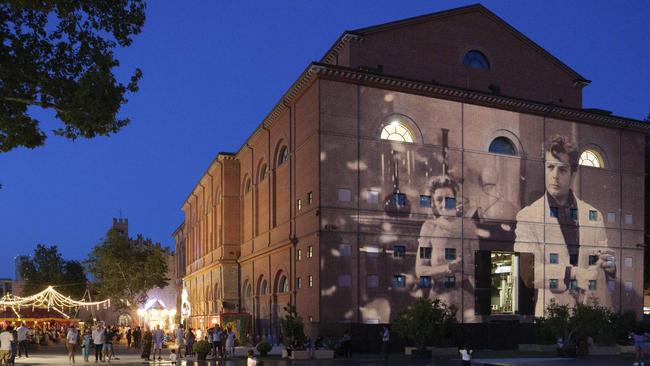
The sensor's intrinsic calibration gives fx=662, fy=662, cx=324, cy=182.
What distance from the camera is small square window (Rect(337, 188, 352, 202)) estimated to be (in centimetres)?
3875

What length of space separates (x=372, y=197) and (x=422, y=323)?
9516 mm

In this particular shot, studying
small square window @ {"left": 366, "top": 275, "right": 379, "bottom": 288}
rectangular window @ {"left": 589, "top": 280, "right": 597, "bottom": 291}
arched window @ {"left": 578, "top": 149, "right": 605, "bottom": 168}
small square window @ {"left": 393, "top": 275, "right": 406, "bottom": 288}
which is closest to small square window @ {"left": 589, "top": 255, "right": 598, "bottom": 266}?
rectangular window @ {"left": 589, "top": 280, "right": 597, "bottom": 291}

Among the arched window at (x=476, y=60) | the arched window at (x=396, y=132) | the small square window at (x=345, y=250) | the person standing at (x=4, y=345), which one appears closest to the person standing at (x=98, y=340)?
the person standing at (x=4, y=345)

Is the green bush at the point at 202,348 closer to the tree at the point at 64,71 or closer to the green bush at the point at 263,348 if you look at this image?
the green bush at the point at 263,348

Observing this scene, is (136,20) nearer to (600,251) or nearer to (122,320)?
(600,251)

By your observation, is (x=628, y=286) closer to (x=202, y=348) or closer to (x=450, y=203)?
(x=450, y=203)

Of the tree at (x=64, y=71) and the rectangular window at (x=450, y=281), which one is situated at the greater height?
the tree at (x=64, y=71)

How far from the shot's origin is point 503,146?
147 ft

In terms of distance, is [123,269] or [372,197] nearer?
[372,197]

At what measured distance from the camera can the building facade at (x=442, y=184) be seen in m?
38.8

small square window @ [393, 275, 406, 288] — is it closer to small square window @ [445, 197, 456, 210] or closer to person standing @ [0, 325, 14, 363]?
small square window @ [445, 197, 456, 210]

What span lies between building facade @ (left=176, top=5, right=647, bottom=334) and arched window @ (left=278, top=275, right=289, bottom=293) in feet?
0.56

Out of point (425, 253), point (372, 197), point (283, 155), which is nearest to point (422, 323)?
point (425, 253)

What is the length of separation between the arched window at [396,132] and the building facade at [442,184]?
0.07 metres
